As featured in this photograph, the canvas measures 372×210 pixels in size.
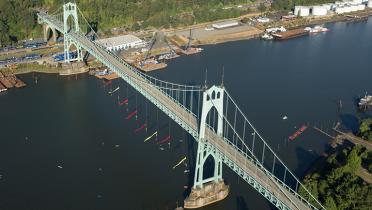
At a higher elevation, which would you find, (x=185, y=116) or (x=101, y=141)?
(x=185, y=116)

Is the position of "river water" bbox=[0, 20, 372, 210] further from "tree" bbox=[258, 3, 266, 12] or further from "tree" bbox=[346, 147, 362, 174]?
"tree" bbox=[258, 3, 266, 12]

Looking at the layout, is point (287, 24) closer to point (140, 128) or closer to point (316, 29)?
point (316, 29)

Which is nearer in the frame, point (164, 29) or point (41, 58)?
point (41, 58)

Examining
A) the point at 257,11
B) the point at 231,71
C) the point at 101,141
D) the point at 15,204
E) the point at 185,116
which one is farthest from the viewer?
the point at 257,11

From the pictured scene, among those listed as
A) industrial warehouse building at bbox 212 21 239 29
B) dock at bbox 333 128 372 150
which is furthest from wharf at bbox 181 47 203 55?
dock at bbox 333 128 372 150

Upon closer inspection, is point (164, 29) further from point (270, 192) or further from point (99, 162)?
point (270, 192)

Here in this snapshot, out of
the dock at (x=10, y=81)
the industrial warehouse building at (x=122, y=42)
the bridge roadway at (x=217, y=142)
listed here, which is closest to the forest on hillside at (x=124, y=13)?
the industrial warehouse building at (x=122, y=42)

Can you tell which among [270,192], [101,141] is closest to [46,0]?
[101,141]

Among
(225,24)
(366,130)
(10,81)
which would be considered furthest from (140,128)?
(225,24)
